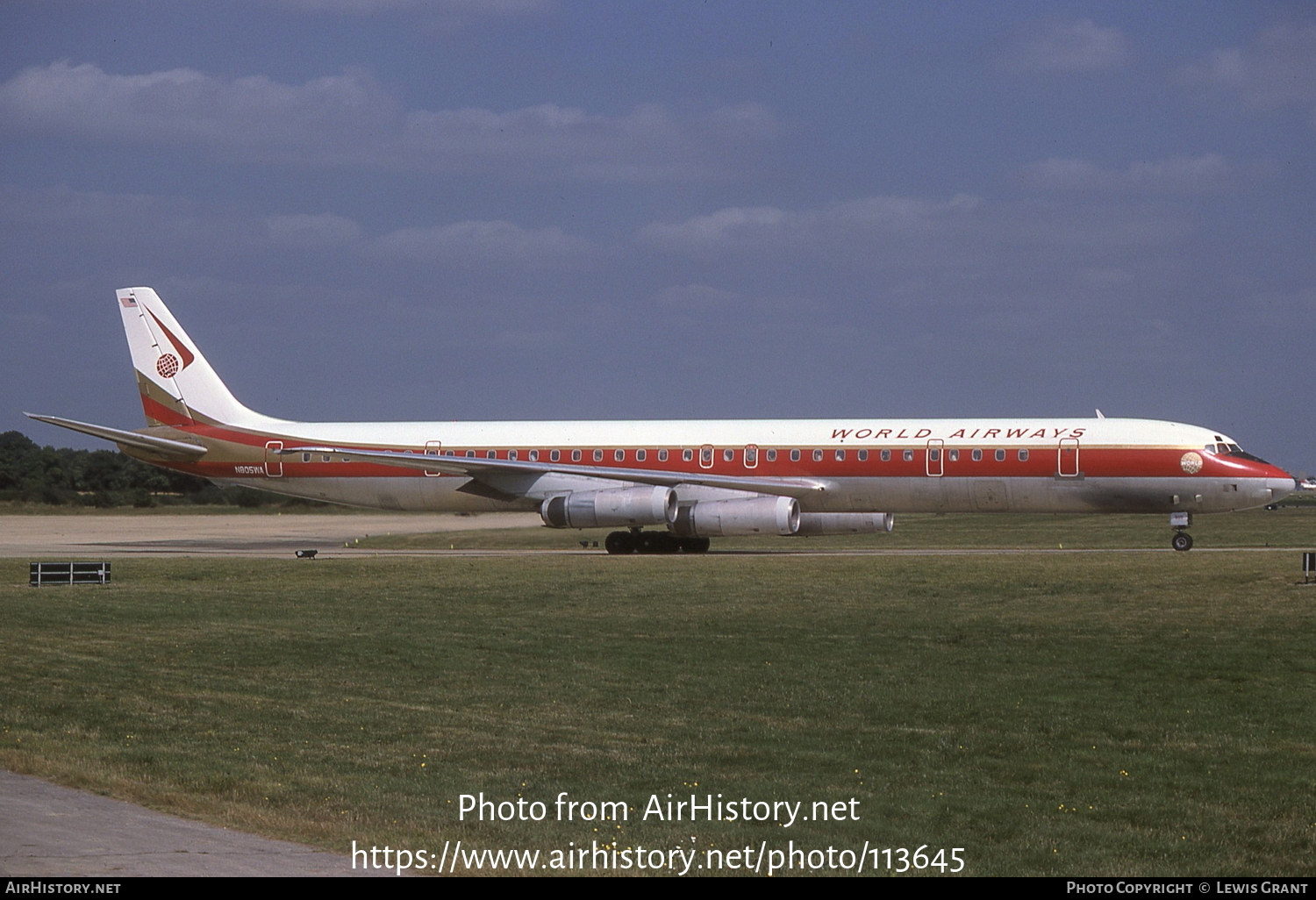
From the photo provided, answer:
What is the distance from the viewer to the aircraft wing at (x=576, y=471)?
36906 millimetres

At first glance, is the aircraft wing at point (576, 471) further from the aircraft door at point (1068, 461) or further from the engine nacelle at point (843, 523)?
the aircraft door at point (1068, 461)

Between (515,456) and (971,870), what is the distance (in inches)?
1258

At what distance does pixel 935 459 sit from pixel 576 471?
379 inches

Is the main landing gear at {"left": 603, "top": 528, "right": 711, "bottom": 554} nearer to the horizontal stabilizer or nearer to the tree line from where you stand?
the horizontal stabilizer

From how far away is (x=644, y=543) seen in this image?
126 ft

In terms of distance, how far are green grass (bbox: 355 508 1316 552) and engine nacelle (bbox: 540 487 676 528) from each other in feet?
15.8

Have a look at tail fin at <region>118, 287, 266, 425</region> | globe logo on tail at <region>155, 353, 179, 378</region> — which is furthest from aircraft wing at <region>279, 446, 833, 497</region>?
globe logo on tail at <region>155, 353, 179, 378</region>

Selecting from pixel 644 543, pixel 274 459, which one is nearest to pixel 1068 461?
pixel 644 543

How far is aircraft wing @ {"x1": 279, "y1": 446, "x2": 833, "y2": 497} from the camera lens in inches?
1453

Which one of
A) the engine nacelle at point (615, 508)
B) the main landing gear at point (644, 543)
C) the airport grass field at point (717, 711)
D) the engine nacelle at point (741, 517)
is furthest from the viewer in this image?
the main landing gear at point (644, 543)

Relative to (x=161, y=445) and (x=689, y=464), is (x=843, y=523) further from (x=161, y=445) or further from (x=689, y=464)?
(x=161, y=445)

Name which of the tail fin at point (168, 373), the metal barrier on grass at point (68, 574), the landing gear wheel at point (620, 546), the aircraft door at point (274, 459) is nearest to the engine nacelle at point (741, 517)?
the landing gear wheel at point (620, 546)

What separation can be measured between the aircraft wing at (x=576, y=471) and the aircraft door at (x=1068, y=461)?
18.7 ft

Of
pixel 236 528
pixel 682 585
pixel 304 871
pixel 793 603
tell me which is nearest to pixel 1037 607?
pixel 793 603
